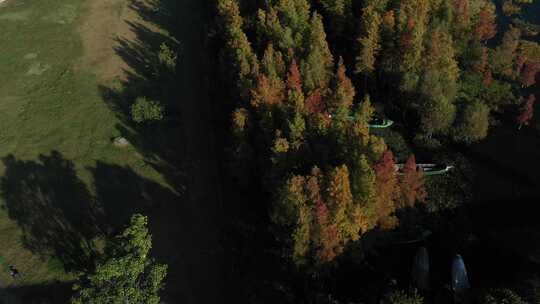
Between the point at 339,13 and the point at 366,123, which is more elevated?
the point at 339,13

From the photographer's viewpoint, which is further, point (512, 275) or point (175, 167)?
point (175, 167)

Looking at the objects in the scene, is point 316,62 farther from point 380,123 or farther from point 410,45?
point 410,45

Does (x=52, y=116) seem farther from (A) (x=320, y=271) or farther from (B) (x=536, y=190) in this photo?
(B) (x=536, y=190)

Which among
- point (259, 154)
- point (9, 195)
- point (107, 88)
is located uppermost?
point (259, 154)

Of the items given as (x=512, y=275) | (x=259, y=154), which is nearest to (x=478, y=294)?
(x=512, y=275)

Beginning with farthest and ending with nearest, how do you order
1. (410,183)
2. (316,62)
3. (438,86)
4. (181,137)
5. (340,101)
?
1. (181,137)
2. (316,62)
3. (438,86)
4. (340,101)
5. (410,183)

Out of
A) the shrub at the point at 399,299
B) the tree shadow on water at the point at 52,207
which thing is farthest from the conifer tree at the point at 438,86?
the tree shadow on water at the point at 52,207

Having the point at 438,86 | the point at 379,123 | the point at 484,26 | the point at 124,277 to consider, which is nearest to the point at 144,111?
the point at 379,123
